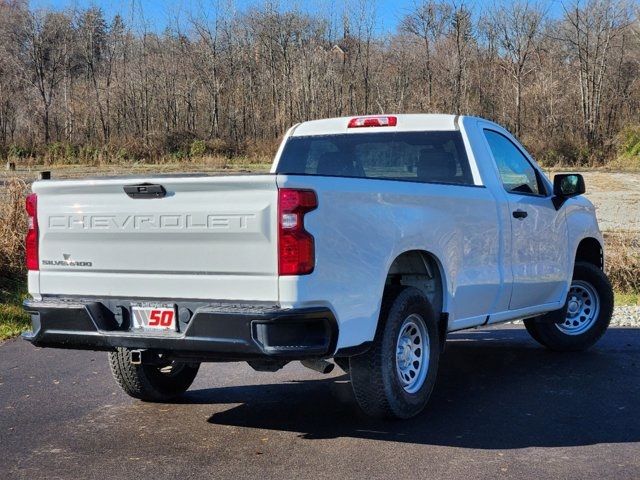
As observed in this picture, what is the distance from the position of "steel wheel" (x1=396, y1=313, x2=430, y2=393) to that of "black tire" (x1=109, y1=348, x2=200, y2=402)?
161cm

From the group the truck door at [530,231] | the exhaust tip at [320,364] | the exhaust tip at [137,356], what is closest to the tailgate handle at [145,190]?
the exhaust tip at [137,356]

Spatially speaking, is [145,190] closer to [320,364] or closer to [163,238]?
[163,238]

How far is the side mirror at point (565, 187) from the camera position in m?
7.70

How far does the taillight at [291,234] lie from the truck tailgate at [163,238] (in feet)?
0.14

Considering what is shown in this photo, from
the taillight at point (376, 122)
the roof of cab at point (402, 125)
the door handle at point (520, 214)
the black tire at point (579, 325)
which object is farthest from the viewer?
the black tire at point (579, 325)

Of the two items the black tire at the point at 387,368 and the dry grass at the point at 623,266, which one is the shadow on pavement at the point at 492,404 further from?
the dry grass at the point at 623,266

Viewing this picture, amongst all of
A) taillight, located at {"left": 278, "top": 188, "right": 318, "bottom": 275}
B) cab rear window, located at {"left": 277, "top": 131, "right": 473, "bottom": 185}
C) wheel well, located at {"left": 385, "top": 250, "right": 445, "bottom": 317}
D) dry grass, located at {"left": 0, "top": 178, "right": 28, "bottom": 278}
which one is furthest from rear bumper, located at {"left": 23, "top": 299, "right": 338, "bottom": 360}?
dry grass, located at {"left": 0, "top": 178, "right": 28, "bottom": 278}

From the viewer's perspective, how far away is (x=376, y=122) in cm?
729

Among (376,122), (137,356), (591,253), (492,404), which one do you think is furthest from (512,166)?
(137,356)

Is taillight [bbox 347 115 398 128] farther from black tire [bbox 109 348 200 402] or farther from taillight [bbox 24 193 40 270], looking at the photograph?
taillight [bbox 24 193 40 270]

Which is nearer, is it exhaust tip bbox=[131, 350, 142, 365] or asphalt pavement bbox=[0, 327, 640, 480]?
asphalt pavement bbox=[0, 327, 640, 480]

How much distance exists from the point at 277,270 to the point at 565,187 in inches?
149

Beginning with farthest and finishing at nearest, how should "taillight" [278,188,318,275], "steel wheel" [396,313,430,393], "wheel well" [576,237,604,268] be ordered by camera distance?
"wheel well" [576,237,604,268], "steel wheel" [396,313,430,393], "taillight" [278,188,318,275]

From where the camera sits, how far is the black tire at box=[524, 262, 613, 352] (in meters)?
8.25
